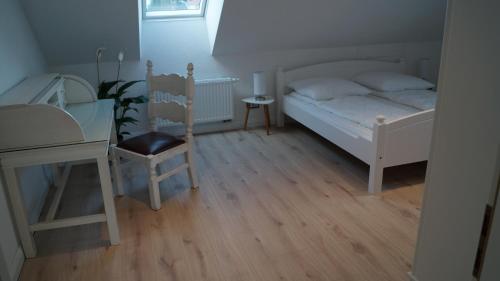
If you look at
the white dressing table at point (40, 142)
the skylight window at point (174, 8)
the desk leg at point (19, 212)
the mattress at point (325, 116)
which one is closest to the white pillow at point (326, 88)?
the mattress at point (325, 116)

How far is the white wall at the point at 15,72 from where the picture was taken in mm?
1845

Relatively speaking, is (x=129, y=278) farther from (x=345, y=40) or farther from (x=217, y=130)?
(x=345, y=40)

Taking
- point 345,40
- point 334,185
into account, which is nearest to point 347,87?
point 345,40

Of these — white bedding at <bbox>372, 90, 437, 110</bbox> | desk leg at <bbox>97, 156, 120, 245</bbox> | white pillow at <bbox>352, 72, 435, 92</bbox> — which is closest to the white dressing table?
desk leg at <bbox>97, 156, 120, 245</bbox>

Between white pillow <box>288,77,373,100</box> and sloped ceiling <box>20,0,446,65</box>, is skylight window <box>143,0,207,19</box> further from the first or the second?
white pillow <box>288,77,373,100</box>

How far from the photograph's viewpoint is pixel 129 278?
190cm

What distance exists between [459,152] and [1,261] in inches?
79.3

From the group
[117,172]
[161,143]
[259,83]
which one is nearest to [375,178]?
[161,143]

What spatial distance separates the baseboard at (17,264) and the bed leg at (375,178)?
7.26 feet

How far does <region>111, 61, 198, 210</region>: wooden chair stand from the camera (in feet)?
8.10

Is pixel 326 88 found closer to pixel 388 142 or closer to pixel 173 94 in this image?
pixel 388 142

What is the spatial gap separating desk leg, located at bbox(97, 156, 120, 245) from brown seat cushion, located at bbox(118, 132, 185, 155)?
457 millimetres

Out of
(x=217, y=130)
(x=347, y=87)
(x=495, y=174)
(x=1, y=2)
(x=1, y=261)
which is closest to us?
(x=495, y=174)

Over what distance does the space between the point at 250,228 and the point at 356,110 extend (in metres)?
1.49
